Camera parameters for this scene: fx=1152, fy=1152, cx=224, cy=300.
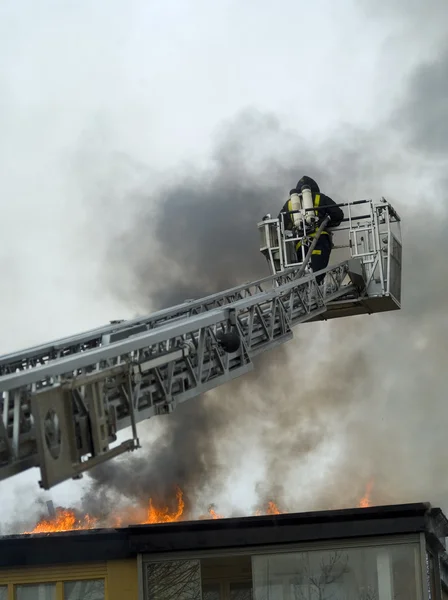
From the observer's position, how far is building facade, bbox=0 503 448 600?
47.6ft

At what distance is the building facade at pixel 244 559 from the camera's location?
572 inches

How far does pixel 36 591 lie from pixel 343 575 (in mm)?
4122

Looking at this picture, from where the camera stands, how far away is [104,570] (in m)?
15.3

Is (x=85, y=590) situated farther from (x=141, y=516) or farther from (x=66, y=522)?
(x=141, y=516)

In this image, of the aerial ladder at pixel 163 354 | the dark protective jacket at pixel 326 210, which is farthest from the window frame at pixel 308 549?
the dark protective jacket at pixel 326 210

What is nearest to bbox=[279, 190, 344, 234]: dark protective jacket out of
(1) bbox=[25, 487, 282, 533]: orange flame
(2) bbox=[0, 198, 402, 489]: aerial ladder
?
(2) bbox=[0, 198, 402, 489]: aerial ladder

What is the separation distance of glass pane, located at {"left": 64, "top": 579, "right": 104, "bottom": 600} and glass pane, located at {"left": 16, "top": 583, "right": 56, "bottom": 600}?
0.20 metres

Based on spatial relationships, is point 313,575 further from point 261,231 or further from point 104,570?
point 261,231

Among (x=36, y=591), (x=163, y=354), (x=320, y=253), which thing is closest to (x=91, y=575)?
(x=36, y=591)

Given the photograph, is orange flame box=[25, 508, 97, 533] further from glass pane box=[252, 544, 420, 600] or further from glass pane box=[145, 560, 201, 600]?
glass pane box=[252, 544, 420, 600]

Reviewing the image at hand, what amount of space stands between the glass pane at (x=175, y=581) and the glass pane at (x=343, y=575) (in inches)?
30.9

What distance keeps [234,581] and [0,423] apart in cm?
597

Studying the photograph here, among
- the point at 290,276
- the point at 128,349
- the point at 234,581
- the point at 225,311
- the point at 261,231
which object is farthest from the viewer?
the point at 261,231

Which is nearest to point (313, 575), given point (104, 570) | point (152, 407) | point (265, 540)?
point (265, 540)
